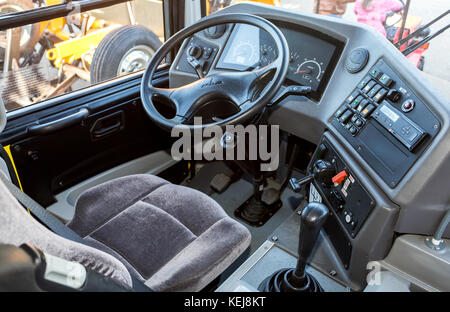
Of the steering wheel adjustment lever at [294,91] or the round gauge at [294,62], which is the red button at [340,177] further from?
the round gauge at [294,62]

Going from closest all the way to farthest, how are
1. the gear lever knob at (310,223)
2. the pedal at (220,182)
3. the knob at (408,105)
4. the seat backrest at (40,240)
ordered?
the seat backrest at (40,240) → the gear lever knob at (310,223) → the knob at (408,105) → the pedal at (220,182)

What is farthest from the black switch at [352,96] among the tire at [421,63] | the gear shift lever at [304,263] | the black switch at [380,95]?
the gear shift lever at [304,263]

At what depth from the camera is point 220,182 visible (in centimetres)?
233

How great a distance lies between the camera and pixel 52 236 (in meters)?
0.82

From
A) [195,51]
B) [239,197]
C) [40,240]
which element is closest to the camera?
[40,240]

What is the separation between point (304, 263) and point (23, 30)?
152 cm

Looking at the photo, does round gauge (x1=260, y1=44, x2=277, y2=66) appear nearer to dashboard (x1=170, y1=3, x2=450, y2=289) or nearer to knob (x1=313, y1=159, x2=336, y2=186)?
dashboard (x1=170, y1=3, x2=450, y2=289)

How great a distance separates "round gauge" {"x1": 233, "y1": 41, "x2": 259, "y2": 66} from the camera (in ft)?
5.78

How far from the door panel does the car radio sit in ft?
3.34

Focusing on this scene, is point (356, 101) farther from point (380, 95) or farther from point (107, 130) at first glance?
point (107, 130)

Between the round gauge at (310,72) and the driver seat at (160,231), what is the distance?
637 mm

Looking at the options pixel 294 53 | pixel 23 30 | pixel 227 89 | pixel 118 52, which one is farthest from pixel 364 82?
pixel 23 30

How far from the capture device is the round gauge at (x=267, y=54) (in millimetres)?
1686

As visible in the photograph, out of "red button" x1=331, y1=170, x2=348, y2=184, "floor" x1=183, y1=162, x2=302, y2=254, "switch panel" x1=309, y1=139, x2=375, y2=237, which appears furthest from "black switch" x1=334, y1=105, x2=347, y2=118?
"floor" x1=183, y1=162, x2=302, y2=254
